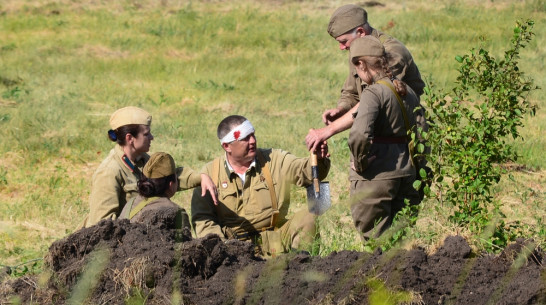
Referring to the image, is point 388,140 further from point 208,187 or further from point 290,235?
point 208,187

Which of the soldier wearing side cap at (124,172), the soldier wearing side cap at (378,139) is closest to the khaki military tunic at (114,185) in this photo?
the soldier wearing side cap at (124,172)

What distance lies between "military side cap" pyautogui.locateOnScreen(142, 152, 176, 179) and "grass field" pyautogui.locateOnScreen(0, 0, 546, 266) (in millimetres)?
1140

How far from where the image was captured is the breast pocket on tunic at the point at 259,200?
6.55 m

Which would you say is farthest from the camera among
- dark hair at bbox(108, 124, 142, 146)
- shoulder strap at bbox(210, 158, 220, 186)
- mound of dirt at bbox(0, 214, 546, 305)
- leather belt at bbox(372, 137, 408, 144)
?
shoulder strap at bbox(210, 158, 220, 186)

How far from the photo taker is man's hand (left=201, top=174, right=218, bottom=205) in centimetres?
630

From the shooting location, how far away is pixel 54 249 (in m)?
4.96

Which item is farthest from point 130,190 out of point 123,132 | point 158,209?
point 158,209

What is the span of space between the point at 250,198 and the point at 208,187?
1.30 feet

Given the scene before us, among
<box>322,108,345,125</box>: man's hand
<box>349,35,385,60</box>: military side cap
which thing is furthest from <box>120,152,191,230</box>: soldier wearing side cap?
<box>349,35,385,60</box>: military side cap

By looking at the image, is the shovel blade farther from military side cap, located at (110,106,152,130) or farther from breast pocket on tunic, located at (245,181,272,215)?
military side cap, located at (110,106,152,130)

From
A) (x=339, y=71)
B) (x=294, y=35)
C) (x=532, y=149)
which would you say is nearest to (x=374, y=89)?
(x=532, y=149)

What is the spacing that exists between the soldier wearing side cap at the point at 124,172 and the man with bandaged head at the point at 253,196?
0.75 feet

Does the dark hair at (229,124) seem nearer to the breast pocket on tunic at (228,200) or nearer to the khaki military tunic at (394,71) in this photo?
the breast pocket on tunic at (228,200)

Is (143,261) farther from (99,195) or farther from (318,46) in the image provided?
(318,46)
